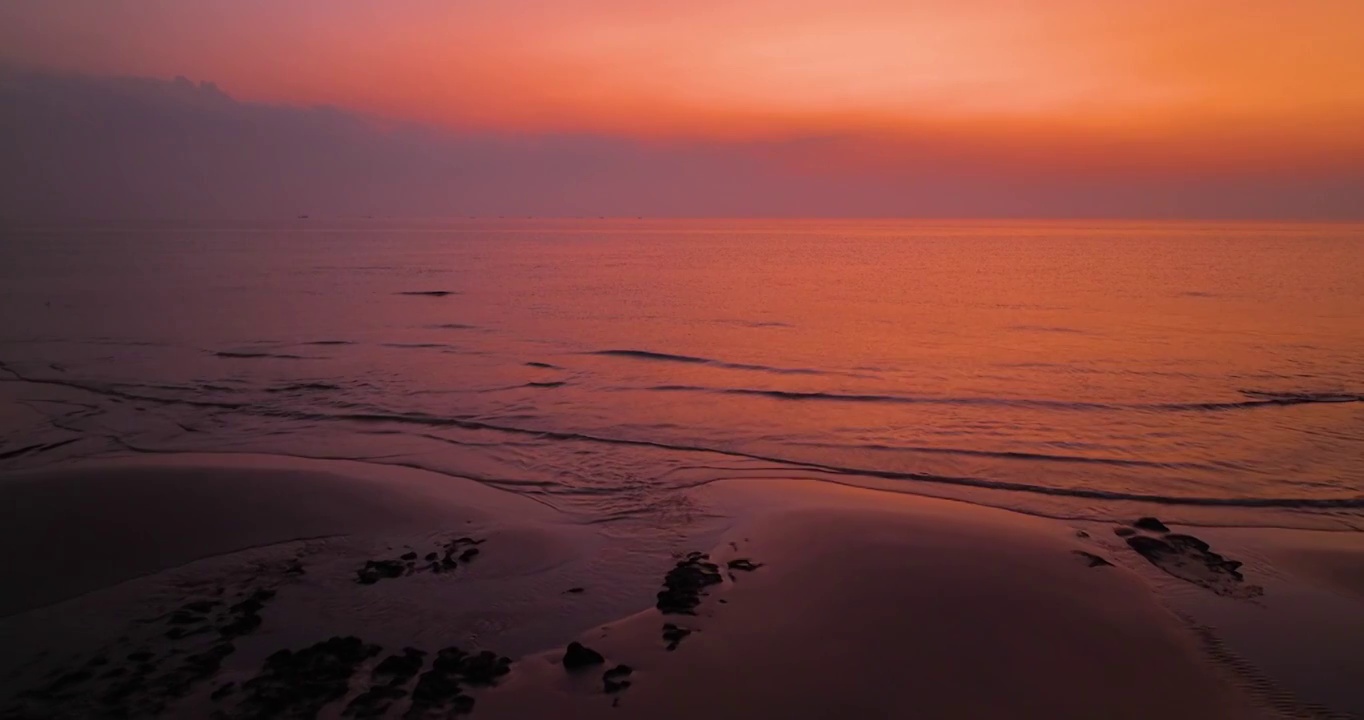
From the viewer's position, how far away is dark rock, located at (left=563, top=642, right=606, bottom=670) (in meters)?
6.32

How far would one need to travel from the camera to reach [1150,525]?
32.8ft

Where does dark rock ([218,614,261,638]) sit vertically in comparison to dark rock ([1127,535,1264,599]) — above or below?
below

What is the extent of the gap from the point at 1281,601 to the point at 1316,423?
994cm

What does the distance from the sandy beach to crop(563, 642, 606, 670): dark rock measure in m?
0.02

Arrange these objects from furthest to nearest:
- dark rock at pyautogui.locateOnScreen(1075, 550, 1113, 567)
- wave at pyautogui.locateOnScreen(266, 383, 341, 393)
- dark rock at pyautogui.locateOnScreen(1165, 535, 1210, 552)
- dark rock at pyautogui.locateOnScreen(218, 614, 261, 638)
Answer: wave at pyautogui.locateOnScreen(266, 383, 341, 393)
dark rock at pyautogui.locateOnScreen(1165, 535, 1210, 552)
dark rock at pyautogui.locateOnScreen(1075, 550, 1113, 567)
dark rock at pyautogui.locateOnScreen(218, 614, 261, 638)

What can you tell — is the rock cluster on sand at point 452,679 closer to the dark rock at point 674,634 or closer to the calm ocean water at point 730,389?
the dark rock at point 674,634

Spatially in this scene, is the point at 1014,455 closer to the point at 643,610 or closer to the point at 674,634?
the point at 643,610

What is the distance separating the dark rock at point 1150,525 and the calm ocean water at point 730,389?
0.62m

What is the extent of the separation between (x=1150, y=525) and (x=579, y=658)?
806 centimetres

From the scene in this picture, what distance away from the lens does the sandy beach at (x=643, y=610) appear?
5.93 m

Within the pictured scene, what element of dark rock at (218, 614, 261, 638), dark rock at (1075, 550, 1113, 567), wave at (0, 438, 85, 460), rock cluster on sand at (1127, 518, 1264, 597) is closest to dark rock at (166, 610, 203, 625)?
dark rock at (218, 614, 261, 638)

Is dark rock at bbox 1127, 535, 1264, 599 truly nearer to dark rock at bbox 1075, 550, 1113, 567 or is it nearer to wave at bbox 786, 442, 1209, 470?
dark rock at bbox 1075, 550, 1113, 567

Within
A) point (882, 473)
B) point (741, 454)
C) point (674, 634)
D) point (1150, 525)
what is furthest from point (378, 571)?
point (1150, 525)

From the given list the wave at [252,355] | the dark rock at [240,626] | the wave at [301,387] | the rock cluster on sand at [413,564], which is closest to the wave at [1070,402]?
the wave at [301,387]
